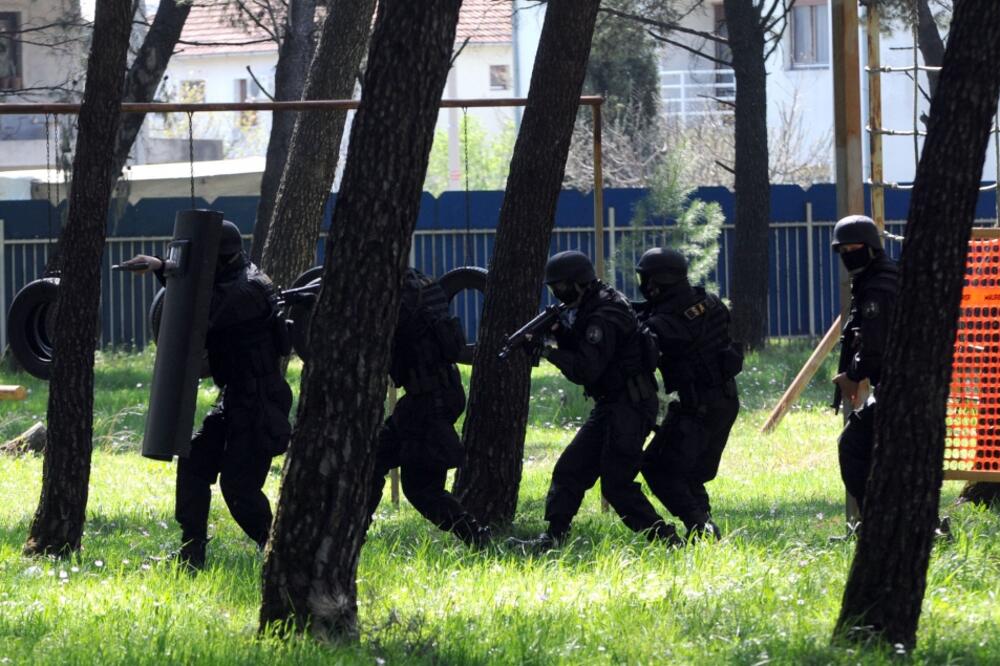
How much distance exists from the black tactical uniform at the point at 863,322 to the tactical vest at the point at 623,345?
0.94 metres

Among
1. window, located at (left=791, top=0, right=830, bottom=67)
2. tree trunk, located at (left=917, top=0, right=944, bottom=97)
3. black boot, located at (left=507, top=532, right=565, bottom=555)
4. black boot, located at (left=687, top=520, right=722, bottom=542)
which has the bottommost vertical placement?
black boot, located at (left=507, top=532, right=565, bottom=555)

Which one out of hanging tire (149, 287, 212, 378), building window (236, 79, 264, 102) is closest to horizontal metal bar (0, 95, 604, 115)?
hanging tire (149, 287, 212, 378)

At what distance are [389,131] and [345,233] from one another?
37 cm

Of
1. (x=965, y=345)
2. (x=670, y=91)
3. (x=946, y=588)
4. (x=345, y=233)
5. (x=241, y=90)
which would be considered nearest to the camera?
(x=345, y=233)

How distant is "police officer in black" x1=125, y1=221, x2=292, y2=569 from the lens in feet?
21.8

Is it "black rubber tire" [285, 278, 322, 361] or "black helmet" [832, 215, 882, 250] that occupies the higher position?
"black helmet" [832, 215, 882, 250]

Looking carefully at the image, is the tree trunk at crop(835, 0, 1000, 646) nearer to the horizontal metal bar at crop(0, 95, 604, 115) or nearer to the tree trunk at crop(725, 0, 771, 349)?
the horizontal metal bar at crop(0, 95, 604, 115)

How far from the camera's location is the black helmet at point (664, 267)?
7.11 m

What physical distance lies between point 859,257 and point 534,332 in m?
1.54

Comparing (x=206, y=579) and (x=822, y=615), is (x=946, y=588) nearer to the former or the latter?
(x=822, y=615)

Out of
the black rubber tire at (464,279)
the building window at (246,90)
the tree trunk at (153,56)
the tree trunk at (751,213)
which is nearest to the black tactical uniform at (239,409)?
the black rubber tire at (464,279)

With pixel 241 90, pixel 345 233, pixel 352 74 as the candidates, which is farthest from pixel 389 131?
pixel 241 90

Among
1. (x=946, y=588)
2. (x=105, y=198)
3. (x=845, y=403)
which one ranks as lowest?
(x=946, y=588)

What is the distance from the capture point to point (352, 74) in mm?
11969
